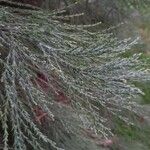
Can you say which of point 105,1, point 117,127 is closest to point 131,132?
point 117,127

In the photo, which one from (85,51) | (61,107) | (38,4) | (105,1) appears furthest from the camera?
(105,1)

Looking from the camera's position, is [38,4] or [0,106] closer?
[0,106]

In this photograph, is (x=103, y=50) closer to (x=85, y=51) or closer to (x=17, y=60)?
(x=85, y=51)

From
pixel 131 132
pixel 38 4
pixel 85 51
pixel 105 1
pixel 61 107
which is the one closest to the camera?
pixel 85 51

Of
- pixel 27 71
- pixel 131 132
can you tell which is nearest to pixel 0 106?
pixel 27 71

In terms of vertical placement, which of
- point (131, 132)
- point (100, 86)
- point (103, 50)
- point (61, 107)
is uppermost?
point (103, 50)

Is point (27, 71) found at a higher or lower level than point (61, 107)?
higher

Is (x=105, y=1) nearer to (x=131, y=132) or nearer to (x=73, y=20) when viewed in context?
(x=73, y=20)

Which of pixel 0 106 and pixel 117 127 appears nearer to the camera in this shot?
pixel 0 106

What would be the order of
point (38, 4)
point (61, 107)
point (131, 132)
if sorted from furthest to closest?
1. point (131, 132)
2. point (38, 4)
3. point (61, 107)
